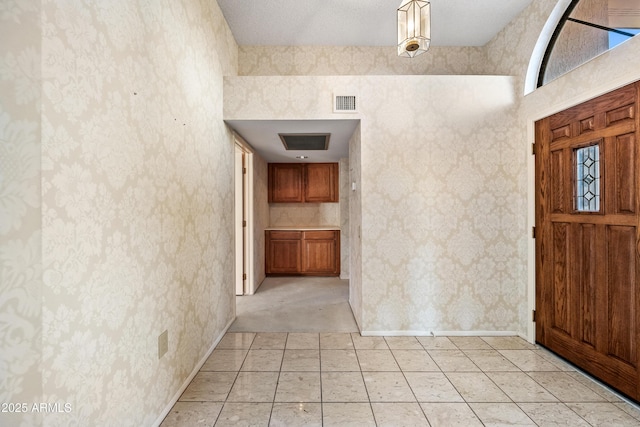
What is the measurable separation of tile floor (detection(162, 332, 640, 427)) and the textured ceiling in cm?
316

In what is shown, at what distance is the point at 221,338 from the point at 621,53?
366 cm

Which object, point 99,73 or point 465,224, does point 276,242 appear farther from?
point 99,73

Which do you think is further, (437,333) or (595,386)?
(437,333)

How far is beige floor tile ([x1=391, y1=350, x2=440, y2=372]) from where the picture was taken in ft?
7.23

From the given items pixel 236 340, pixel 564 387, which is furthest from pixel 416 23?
pixel 236 340

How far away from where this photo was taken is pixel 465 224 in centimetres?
274

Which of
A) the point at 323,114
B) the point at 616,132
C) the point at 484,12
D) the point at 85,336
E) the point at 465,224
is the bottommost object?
the point at 85,336

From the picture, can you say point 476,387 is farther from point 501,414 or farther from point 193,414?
point 193,414

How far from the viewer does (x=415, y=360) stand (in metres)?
2.32

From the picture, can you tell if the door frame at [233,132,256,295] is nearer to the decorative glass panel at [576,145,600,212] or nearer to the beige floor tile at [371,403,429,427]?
the beige floor tile at [371,403,429,427]

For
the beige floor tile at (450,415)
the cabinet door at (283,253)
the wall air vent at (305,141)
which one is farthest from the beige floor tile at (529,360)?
the cabinet door at (283,253)

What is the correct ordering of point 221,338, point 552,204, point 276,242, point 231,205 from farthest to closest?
point 276,242 → point 231,205 → point 221,338 → point 552,204

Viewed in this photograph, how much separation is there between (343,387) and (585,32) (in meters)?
3.19

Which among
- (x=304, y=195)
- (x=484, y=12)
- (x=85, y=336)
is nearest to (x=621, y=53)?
(x=484, y=12)
